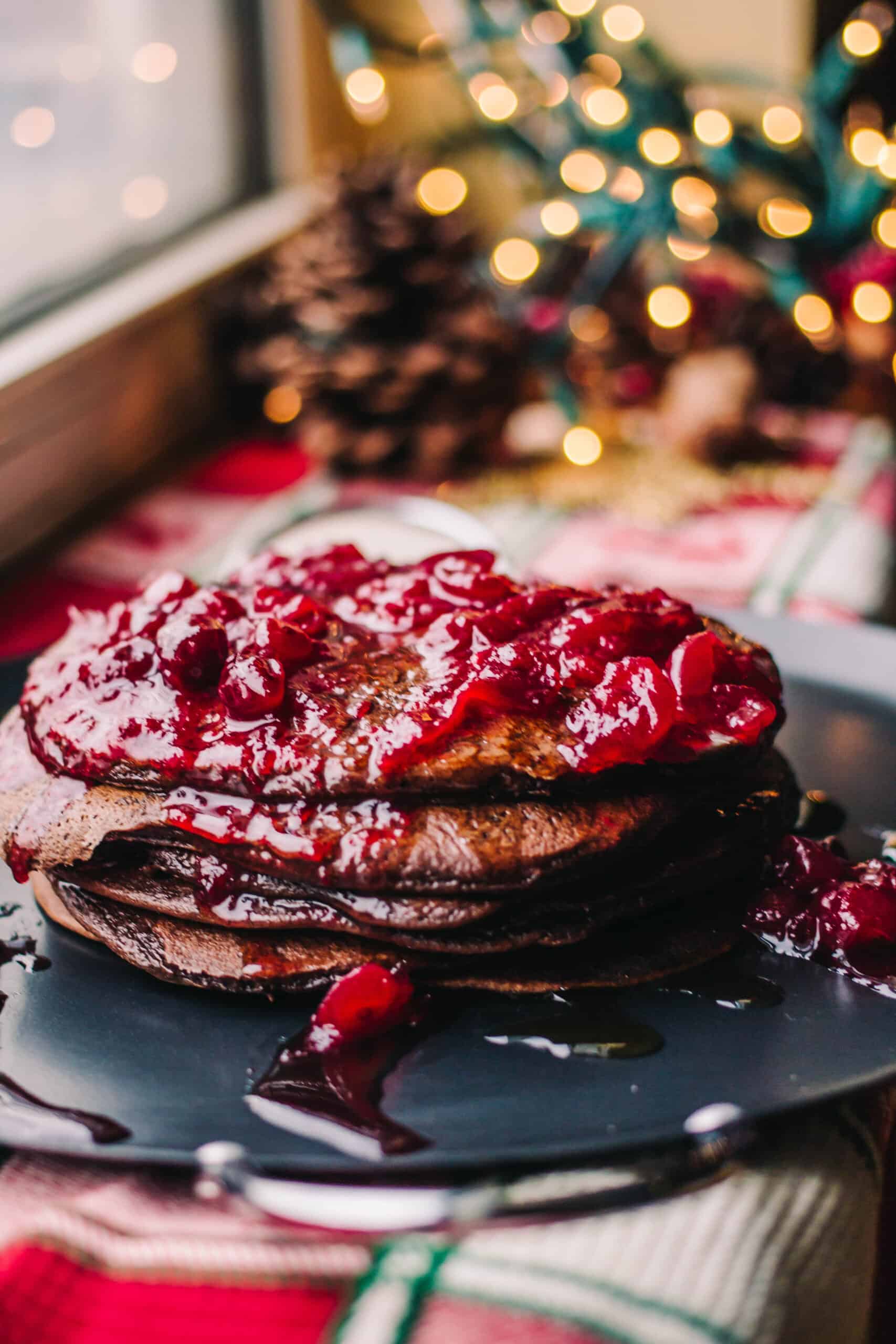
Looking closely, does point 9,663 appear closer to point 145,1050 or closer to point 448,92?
point 145,1050

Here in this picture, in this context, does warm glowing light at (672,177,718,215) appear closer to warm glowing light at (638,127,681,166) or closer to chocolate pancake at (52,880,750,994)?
warm glowing light at (638,127,681,166)

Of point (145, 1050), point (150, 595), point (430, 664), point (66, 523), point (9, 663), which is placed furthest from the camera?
point (66, 523)

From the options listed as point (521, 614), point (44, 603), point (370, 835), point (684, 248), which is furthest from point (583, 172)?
point (370, 835)

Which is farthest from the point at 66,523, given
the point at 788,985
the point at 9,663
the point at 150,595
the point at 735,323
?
the point at 788,985

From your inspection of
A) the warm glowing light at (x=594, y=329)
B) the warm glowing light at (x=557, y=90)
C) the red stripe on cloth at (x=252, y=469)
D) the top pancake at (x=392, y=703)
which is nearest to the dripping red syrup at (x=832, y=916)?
the top pancake at (x=392, y=703)

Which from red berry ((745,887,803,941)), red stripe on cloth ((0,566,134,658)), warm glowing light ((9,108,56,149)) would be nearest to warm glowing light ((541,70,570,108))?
warm glowing light ((9,108,56,149))

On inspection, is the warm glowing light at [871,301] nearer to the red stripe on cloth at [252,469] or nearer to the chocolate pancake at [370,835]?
the red stripe on cloth at [252,469]
